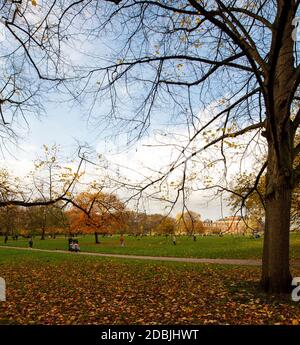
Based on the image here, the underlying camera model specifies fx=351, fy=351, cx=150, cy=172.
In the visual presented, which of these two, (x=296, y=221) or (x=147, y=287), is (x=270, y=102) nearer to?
(x=147, y=287)

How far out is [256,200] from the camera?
17.4 meters

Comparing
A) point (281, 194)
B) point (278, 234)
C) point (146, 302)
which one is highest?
point (281, 194)

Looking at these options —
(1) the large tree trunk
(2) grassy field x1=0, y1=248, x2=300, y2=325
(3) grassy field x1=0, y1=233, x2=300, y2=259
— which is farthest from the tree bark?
(3) grassy field x1=0, y1=233, x2=300, y2=259

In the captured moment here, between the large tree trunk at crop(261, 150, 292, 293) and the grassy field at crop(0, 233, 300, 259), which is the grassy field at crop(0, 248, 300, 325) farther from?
the grassy field at crop(0, 233, 300, 259)

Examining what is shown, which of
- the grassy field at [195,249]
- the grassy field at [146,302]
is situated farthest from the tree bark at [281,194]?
the grassy field at [195,249]

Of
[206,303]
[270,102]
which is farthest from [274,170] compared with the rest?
[206,303]

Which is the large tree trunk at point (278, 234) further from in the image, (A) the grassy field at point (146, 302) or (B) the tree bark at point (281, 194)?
(A) the grassy field at point (146, 302)

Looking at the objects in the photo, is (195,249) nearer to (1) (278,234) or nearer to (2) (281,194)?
(1) (278,234)

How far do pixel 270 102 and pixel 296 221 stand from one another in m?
18.0

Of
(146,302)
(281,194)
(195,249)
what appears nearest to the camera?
(146,302)

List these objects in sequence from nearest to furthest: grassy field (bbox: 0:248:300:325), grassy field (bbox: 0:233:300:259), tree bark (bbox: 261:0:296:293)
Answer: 1. grassy field (bbox: 0:248:300:325)
2. tree bark (bbox: 261:0:296:293)
3. grassy field (bbox: 0:233:300:259)

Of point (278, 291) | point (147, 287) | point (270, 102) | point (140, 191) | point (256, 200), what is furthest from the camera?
point (256, 200)

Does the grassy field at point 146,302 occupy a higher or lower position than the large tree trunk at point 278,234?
lower

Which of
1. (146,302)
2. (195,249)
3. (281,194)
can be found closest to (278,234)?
(281,194)
